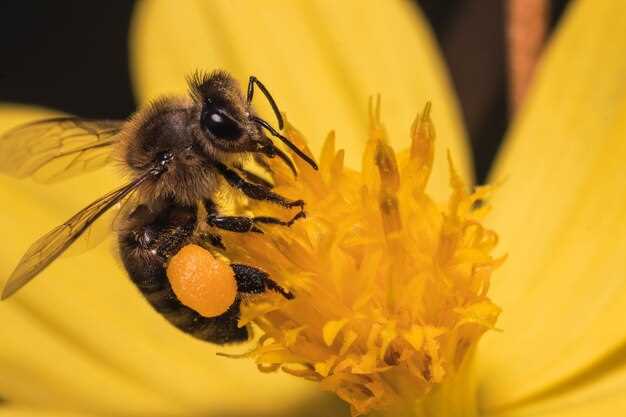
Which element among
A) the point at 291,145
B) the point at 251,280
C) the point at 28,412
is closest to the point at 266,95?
the point at 291,145

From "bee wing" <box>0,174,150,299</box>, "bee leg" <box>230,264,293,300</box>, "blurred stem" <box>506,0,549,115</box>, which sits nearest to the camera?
"bee wing" <box>0,174,150,299</box>

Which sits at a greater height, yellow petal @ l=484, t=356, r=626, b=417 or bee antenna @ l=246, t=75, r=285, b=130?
bee antenna @ l=246, t=75, r=285, b=130

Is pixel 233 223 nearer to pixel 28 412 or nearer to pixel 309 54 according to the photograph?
pixel 28 412

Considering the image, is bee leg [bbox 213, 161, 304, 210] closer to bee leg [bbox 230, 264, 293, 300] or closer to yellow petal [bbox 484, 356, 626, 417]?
bee leg [bbox 230, 264, 293, 300]

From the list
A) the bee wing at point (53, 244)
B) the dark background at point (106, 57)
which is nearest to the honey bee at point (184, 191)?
the bee wing at point (53, 244)

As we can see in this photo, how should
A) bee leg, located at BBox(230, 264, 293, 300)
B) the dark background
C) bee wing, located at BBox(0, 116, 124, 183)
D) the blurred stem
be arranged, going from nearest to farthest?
bee leg, located at BBox(230, 264, 293, 300) → bee wing, located at BBox(0, 116, 124, 183) → the blurred stem → the dark background

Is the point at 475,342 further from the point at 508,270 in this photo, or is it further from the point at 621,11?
the point at 621,11

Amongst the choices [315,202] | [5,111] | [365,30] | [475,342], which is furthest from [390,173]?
[5,111]

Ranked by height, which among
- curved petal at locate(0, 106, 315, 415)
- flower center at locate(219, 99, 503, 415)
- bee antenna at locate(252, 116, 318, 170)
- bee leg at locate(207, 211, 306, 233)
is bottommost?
curved petal at locate(0, 106, 315, 415)

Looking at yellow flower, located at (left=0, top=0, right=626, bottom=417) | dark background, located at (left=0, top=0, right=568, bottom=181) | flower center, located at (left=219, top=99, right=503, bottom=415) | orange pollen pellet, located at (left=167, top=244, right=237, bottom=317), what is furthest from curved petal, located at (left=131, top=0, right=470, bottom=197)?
orange pollen pellet, located at (left=167, top=244, right=237, bottom=317)
